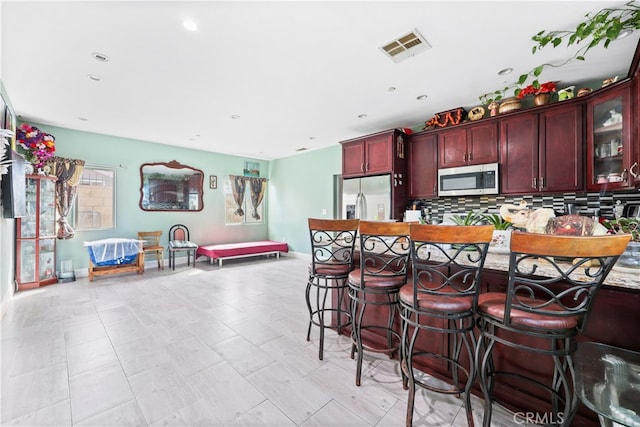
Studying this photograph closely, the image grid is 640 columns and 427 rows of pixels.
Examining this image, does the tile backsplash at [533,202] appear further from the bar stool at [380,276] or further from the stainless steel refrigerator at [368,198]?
the bar stool at [380,276]

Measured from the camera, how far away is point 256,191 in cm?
751

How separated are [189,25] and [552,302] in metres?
2.94

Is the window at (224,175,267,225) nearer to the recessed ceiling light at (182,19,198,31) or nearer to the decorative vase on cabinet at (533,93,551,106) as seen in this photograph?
the recessed ceiling light at (182,19,198,31)

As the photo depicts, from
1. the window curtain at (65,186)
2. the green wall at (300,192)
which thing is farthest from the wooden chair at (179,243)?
the green wall at (300,192)

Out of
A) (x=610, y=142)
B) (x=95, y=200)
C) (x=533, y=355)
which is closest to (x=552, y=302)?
A: (x=533, y=355)

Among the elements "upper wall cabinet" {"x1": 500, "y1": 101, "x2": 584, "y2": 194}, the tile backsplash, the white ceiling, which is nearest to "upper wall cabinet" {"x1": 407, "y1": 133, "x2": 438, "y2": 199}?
the tile backsplash

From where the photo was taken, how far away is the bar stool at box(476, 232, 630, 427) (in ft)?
3.51

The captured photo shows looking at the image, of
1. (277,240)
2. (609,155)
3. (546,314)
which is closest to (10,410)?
(546,314)

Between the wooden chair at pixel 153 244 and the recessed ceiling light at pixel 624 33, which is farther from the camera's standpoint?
the wooden chair at pixel 153 244

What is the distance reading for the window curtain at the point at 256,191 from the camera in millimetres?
7430

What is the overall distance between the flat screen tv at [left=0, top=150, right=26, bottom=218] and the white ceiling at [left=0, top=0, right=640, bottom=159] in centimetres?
96

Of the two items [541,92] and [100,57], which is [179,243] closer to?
[100,57]

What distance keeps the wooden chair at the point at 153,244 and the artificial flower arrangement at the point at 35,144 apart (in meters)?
1.90

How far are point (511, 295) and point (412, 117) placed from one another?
3603mm
